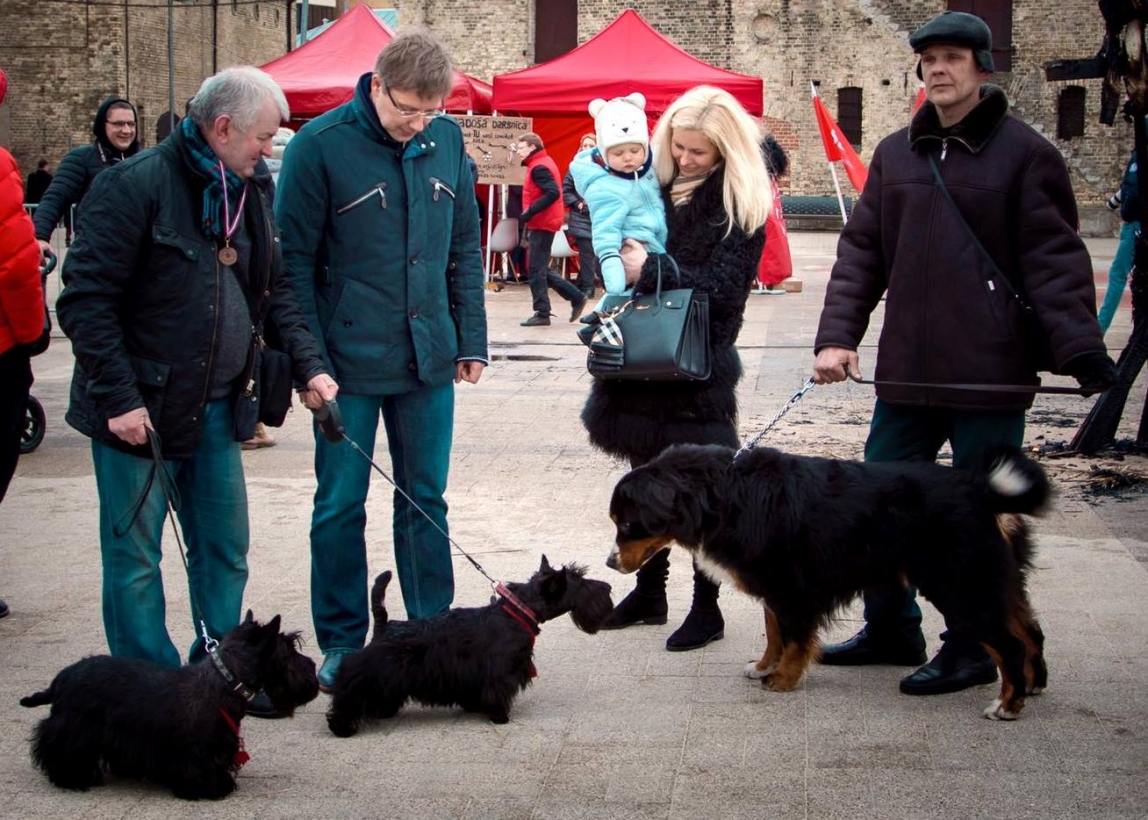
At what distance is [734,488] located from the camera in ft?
14.9

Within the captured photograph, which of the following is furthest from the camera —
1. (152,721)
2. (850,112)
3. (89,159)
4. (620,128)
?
(850,112)

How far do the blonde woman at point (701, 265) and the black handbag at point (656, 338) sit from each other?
8 centimetres

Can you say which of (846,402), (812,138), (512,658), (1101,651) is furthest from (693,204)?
(812,138)

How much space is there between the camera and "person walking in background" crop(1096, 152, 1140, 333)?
1011 centimetres

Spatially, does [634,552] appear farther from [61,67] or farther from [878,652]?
[61,67]

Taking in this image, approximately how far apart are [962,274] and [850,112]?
41.7 meters

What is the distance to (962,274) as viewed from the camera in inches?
181

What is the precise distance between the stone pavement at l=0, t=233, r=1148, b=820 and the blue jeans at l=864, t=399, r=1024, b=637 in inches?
8.0

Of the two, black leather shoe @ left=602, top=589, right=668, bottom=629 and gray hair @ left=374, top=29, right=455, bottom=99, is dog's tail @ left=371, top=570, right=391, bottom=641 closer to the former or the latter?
black leather shoe @ left=602, top=589, right=668, bottom=629

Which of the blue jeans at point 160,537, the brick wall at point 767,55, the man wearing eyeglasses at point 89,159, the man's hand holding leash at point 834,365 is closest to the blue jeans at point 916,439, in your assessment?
the man's hand holding leash at point 834,365

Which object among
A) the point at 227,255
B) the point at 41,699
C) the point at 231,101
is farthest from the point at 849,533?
the point at 41,699

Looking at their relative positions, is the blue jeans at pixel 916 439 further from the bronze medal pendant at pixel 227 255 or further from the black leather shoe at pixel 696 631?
the bronze medal pendant at pixel 227 255

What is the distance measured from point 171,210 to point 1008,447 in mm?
2550

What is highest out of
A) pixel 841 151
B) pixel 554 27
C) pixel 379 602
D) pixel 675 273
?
pixel 554 27
